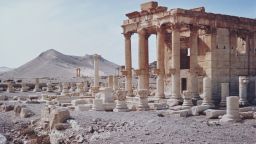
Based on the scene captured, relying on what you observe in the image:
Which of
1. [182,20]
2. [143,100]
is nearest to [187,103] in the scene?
[143,100]

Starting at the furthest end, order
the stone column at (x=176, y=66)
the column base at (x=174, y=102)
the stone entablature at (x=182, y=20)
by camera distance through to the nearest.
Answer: the stone entablature at (x=182, y=20) → the stone column at (x=176, y=66) → the column base at (x=174, y=102)

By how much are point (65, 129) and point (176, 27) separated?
12.3m

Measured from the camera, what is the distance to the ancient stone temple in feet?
92.0

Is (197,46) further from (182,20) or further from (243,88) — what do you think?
(243,88)

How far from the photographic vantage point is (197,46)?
3130 cm

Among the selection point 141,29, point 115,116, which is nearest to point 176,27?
point 141,29

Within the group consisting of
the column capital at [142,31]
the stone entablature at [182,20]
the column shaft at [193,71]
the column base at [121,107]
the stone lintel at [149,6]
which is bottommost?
the column base at [121,107]

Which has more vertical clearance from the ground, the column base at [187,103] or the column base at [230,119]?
the column base at [187,103]

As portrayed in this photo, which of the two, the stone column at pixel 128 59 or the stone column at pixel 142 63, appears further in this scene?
the stone column at pixel 128 59

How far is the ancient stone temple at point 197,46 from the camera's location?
28031mm

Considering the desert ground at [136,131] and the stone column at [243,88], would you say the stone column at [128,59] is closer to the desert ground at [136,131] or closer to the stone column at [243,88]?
the stone column at [243,88]

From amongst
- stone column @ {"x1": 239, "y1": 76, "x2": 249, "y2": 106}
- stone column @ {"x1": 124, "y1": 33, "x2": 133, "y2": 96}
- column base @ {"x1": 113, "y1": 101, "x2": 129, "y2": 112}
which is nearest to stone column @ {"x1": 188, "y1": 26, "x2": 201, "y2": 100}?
stone column @ {"x1": 239, "y1": 76, "x2": 249, "y2": 106}

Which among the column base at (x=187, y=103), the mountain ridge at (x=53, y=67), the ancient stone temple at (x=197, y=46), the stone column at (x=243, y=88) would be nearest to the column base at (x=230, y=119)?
the column base at (x=187, y=103)

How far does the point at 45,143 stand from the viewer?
58.3ft
